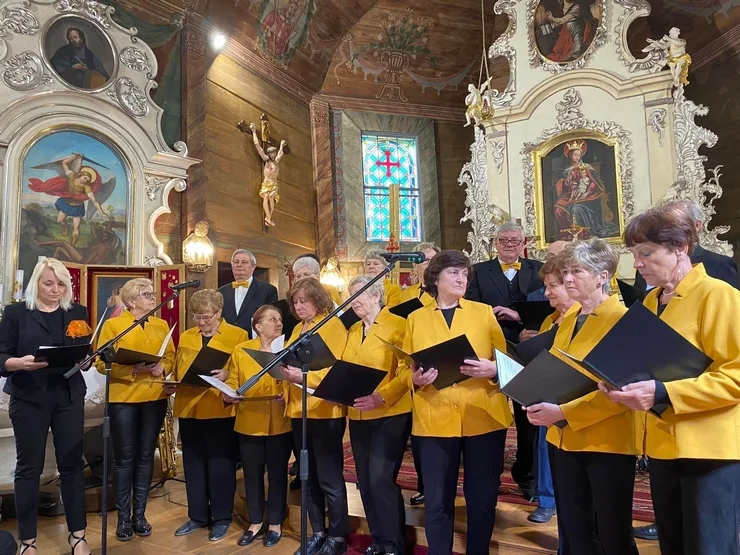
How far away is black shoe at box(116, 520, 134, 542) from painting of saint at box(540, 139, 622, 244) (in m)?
6.94

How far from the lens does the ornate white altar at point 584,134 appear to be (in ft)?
26.6

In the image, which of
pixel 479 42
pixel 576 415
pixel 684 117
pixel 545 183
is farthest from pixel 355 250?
pixel 576 415

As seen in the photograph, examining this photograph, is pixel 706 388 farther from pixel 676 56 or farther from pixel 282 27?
pixel 282 27

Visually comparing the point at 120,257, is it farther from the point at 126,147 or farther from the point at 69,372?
the point at 69,372

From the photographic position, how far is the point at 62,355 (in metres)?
3.26

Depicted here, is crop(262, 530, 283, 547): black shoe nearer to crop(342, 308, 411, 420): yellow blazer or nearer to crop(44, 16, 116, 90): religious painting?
crop(342, 308, 411, 420): yellow blazer

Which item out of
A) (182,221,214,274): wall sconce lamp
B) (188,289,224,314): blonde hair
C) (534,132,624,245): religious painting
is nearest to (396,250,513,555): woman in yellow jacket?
(188,289,224,314): blonde hair

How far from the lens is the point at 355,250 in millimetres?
12117

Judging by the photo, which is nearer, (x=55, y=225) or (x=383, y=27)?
(x=55, y=225)

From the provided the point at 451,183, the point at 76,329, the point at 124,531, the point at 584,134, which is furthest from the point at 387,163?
the point at 124,531

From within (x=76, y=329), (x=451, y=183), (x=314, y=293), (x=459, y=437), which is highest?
(x=451, y=183)

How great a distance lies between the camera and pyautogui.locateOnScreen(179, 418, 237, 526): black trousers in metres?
3.95

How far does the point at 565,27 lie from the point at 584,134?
66.9 inches

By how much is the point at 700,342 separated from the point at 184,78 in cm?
831
